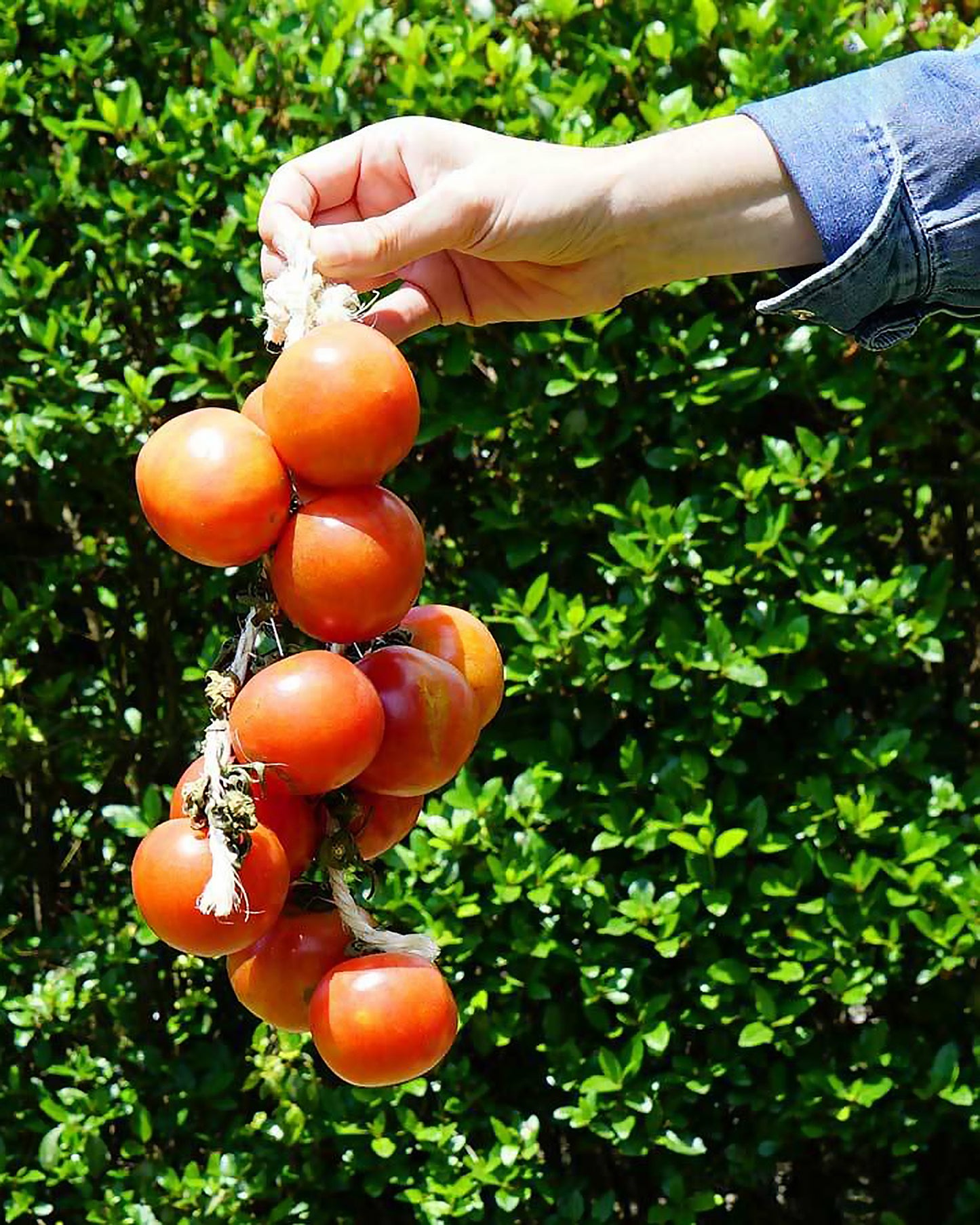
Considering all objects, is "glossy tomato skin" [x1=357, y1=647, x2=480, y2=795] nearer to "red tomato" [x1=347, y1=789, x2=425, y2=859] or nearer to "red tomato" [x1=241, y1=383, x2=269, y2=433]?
"red tomato" [x1=347, y1=789, x2=425, y2=859]

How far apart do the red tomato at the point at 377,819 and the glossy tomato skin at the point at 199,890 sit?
0.33 feet

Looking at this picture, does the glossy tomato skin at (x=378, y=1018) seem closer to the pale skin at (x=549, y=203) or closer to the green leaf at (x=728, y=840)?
the pale skin at (x=549, y=203)

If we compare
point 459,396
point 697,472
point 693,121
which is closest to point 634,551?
point 697,472

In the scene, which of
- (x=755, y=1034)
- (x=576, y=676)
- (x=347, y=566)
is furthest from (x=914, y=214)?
(x=755, y=1034)

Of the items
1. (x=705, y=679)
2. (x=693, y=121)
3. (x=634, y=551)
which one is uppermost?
(x=693, y=121)

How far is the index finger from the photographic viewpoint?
58.2 inches

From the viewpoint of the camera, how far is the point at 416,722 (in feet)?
3.95

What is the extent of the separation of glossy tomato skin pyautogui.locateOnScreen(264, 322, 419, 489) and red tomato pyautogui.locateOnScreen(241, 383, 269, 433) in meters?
0.03

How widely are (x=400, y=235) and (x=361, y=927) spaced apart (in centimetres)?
66

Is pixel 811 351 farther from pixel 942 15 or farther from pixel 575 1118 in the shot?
pixel 575 1118

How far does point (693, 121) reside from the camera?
2629mm

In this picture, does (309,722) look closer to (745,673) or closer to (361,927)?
(361,927)

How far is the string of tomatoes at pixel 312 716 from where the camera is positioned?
112cm

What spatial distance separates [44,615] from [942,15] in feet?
6.93
